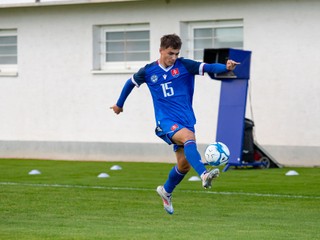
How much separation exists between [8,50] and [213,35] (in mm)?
6435

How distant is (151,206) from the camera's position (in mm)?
15156


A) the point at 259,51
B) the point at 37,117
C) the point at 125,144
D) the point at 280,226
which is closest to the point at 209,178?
the point at 280,226

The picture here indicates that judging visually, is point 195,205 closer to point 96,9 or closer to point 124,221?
point 124,221

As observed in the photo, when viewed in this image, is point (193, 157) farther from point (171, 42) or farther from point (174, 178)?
point (171, 42)

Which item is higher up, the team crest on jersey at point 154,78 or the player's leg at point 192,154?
the team crest on jersey at point 154,78

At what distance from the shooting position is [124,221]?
13.2m

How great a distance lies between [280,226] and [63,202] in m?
4.33

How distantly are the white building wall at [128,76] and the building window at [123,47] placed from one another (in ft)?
1.04

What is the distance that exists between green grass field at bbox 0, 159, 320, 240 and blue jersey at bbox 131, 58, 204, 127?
4.37ft

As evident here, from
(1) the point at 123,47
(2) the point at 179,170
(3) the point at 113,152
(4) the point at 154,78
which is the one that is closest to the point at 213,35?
(1) the point at 123,47

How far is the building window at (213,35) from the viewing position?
80.6 ft

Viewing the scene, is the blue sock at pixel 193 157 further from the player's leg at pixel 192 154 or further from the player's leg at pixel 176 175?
the player's leg at pixel 176 175

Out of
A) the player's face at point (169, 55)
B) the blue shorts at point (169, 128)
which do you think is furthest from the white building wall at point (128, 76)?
the blue shorts at point (169, 128)

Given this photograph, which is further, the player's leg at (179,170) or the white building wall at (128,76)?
the white building wall at (128,76)
